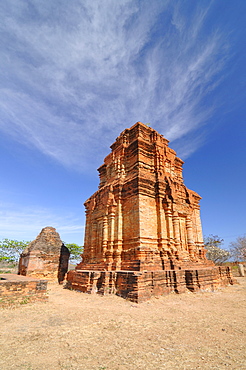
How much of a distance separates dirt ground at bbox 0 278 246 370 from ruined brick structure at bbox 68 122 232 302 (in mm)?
1946

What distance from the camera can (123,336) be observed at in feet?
15.0

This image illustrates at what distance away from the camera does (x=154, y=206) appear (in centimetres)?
1208

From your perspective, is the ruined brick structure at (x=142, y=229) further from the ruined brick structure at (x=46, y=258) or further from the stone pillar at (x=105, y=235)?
the ruined brick structure at (x=46, y=258)

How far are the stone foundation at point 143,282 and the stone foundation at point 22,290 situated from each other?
2489mm

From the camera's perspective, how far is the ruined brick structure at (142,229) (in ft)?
31.2

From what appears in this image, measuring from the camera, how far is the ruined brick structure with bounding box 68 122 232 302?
950cm

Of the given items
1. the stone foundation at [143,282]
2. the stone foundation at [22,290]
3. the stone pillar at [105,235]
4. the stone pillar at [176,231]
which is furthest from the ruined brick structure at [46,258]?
the stone pillar at [176,231]

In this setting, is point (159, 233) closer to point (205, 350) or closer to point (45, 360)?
point (205, 350)

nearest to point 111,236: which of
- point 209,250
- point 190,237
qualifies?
point 190,237

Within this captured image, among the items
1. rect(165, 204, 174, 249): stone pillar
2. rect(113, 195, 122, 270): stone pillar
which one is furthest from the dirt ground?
rect(165, 204, 174, 249): stone pillar

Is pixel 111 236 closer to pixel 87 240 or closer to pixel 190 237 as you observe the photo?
pixel 87 240

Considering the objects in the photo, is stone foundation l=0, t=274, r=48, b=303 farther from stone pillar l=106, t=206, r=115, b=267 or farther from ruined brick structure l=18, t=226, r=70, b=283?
ruined brick structure l=18, t=226, r=70, b=283

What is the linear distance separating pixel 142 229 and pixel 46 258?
31.7ft

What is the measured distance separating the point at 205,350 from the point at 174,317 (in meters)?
2.25
